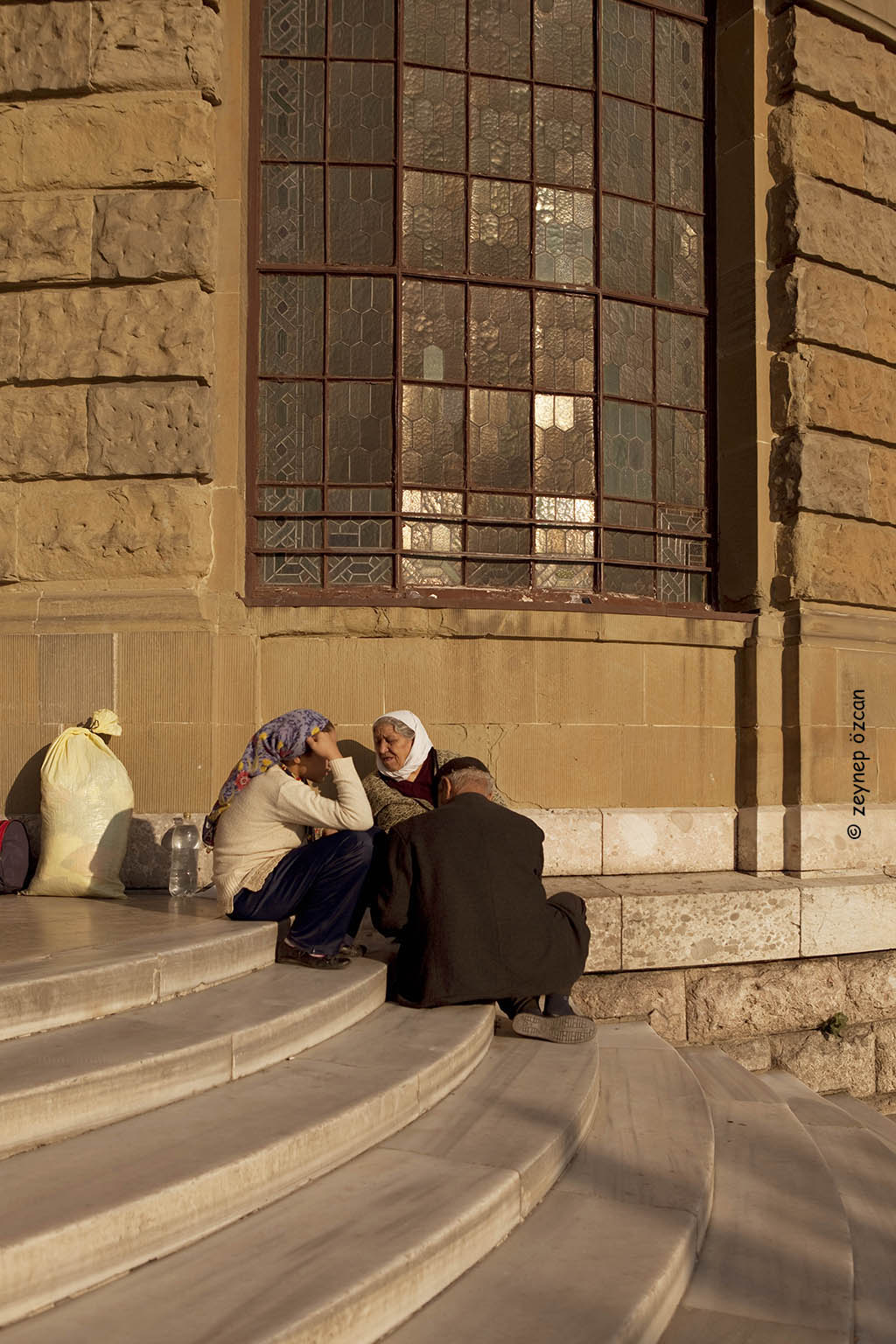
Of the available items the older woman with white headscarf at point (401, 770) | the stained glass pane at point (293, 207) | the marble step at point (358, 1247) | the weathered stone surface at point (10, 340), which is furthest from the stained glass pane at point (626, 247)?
the marble step at point (358, 1247)

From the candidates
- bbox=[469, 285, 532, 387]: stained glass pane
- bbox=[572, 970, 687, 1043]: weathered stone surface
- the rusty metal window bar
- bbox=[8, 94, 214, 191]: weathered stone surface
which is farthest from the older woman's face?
bbox=[8, 94, 214, 191]: weathered stone surface

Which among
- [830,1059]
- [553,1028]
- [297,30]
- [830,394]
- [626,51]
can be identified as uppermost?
[626,51]

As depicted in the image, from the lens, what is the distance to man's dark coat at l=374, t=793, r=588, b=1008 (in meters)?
4.96

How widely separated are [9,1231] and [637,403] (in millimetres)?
6432

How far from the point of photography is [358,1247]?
3.01m

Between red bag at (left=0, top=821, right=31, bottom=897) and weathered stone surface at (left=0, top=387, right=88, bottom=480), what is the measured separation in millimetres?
2046

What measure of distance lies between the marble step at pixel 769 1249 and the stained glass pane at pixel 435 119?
→ 5824mm

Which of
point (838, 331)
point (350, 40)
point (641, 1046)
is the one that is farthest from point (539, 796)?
point (350, 40)

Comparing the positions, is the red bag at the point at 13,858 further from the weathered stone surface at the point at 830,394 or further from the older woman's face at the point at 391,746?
the weathered stone surface at the point at 830,394

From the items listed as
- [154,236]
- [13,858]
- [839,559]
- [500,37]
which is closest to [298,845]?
[13,858]

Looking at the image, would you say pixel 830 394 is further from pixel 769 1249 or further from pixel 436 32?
pixel 769 1249

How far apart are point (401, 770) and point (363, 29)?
15.4 feet

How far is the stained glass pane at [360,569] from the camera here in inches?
288

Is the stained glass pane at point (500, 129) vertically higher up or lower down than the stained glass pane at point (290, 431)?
higher up
